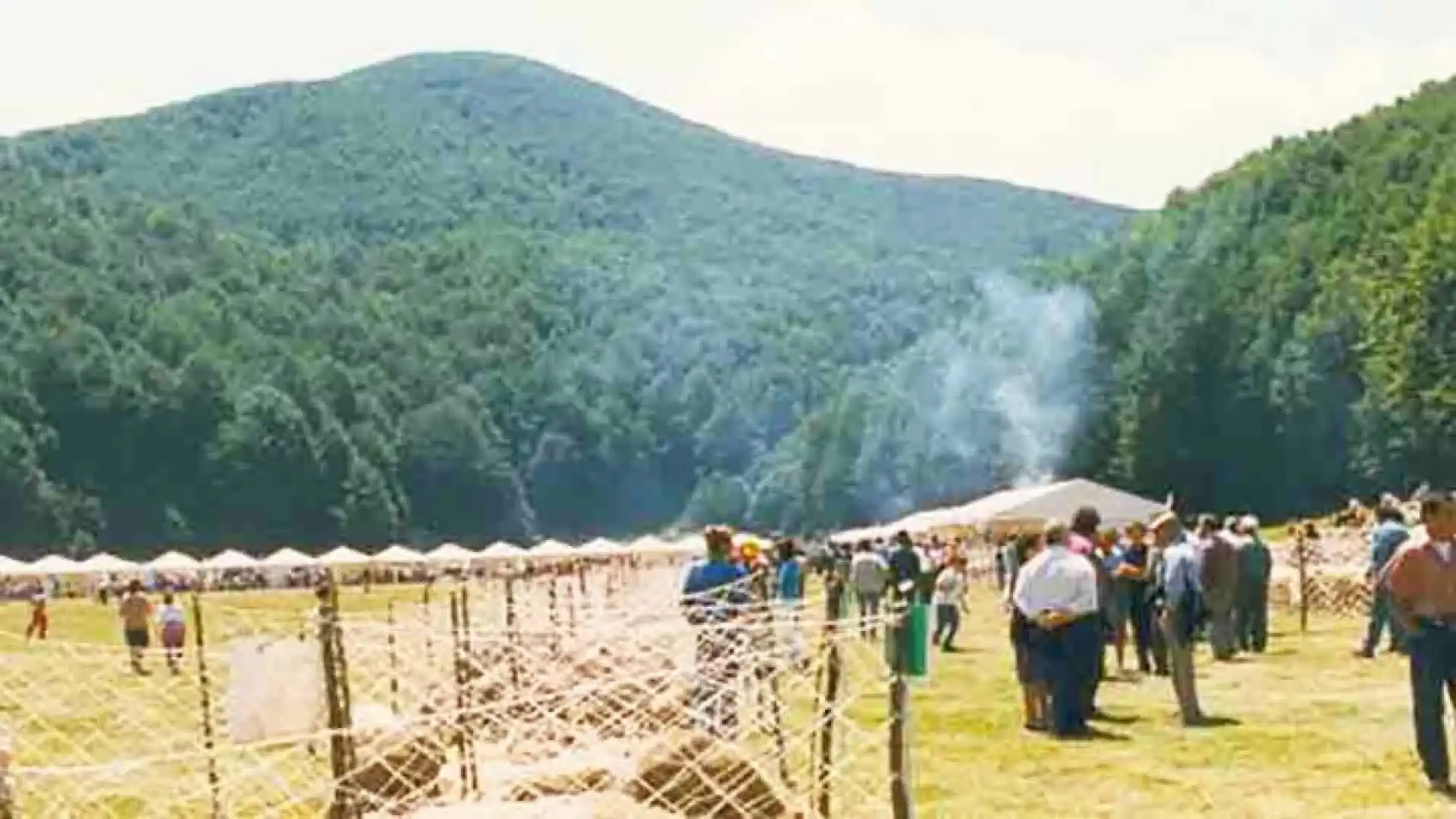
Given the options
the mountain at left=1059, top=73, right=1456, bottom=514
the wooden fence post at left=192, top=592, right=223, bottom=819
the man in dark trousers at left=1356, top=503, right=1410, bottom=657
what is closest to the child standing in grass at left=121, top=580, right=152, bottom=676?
the man in dark trousers at left=1356, top=503, right=1410, bottom=657

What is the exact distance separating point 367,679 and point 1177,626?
22.3 feet

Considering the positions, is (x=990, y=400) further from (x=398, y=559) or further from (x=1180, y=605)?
(x=1180, y=605)

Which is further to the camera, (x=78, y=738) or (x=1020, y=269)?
(x=1020, y=269)

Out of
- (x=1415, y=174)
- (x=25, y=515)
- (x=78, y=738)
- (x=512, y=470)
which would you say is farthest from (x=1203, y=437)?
(x=78, y=738)

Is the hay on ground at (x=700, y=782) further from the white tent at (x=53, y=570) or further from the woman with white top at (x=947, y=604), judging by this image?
the white tent at (x=53, y=570)

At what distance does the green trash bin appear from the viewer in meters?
10.9

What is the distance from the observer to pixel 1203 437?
10775 centimetres

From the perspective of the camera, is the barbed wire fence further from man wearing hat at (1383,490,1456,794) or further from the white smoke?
the white smoke

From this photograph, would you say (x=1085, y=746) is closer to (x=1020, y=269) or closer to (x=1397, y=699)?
(x=1397, y=699)

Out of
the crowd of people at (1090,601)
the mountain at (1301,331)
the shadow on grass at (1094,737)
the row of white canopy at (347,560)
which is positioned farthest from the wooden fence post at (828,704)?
the mountain at (1301,331)

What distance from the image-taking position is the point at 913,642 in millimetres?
11000

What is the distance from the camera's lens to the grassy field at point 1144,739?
15008 mm

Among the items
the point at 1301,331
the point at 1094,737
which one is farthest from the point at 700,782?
the point at 1301,331

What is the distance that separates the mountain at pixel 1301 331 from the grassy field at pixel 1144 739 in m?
56.5
